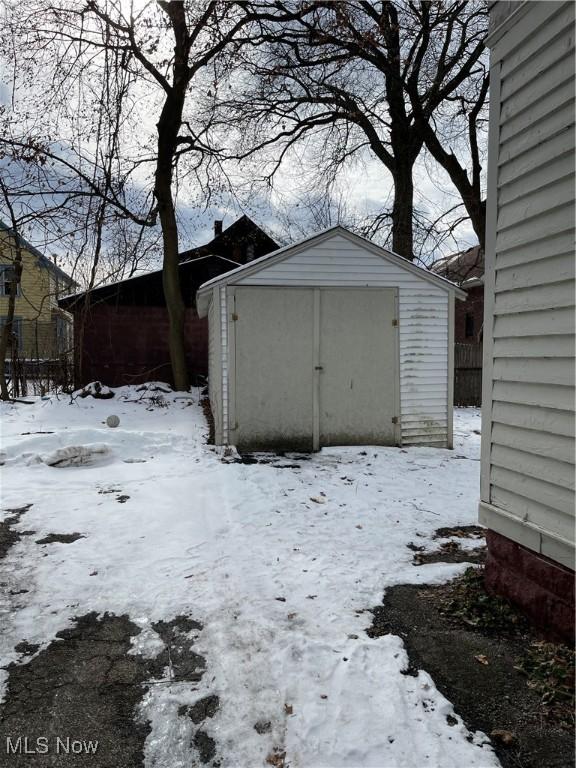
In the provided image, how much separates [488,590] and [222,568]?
1736 mm

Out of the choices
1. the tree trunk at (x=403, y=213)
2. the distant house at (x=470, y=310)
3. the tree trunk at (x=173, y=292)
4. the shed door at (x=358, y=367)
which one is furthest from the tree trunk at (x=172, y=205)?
the distant house at (x=470, y=310)

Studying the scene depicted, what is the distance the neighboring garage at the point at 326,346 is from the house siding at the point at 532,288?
417cm

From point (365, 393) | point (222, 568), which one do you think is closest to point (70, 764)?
point (222, 568)

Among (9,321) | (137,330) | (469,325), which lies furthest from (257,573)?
(469,325)

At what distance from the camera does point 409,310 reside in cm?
735

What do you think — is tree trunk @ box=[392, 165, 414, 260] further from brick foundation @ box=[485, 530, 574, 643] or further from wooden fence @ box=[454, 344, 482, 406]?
brick foundation @ box=[485, 530, 574, 643]

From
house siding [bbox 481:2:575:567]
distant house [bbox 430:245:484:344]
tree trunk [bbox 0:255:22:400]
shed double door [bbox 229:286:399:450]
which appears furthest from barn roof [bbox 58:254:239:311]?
house siding [bbox 481:2:575:567]

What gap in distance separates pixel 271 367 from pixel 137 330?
7.69 m

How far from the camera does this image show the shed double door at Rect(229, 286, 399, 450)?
23.0 ft

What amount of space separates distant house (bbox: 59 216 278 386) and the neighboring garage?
20.5ft

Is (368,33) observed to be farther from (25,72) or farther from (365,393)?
(365,393)

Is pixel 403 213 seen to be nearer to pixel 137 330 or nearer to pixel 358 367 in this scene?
pixel 358 367

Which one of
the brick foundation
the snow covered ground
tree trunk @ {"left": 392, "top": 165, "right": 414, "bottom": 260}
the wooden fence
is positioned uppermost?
tree trunk @ {"left": 392, "top": 165, "right": 414, "bottom": 260}

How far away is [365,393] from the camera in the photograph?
23.8 feet
